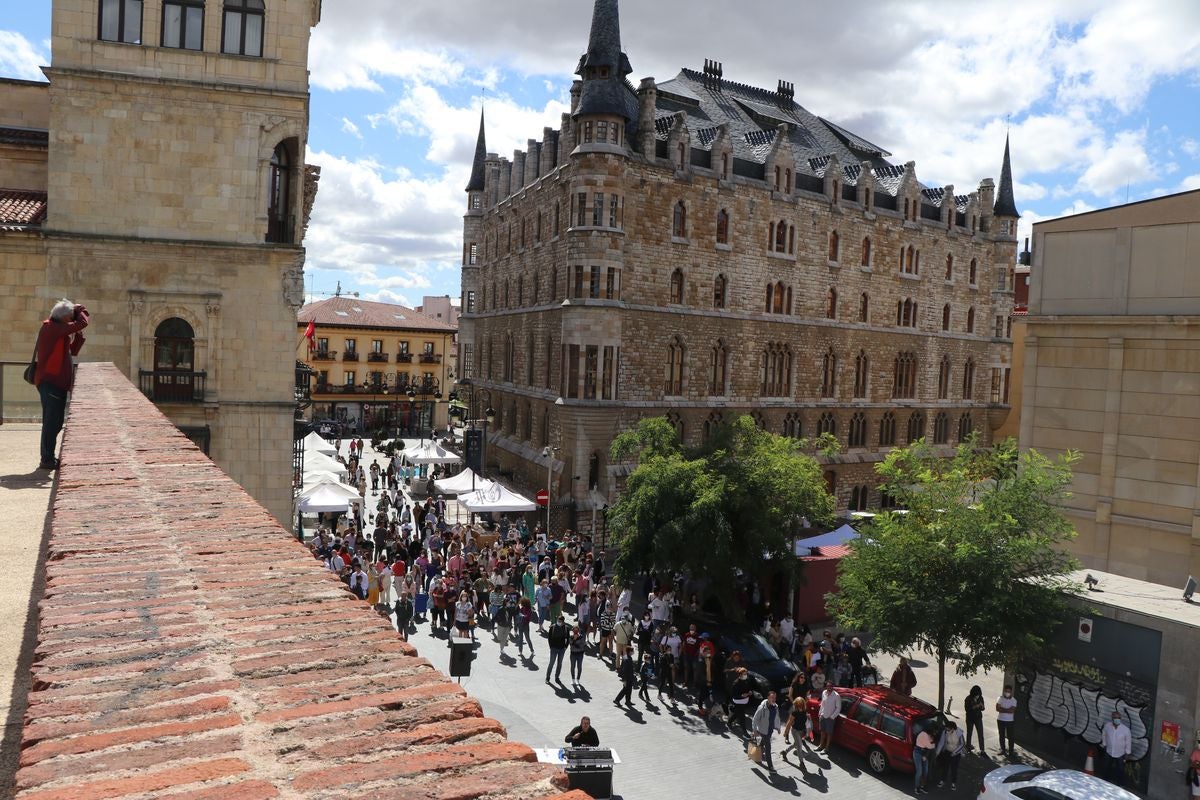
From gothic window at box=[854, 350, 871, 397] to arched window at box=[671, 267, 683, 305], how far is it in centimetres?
1159

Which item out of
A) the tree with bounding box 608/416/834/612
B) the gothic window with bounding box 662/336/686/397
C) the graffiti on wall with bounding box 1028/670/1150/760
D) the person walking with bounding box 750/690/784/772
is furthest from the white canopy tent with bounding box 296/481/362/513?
the graffiti on wall with bounding box 1028/670/1150/760

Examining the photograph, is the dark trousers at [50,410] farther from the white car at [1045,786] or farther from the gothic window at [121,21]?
the white car at [1045,786]

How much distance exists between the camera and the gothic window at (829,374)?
4256cm

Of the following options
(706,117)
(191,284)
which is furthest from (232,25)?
(706,117)

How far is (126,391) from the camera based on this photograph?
12461mm

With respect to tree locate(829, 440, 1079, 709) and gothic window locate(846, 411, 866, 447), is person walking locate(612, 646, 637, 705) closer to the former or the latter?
tree locate(829, 440, 1079, 709)

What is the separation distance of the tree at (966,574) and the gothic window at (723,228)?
2150 cm

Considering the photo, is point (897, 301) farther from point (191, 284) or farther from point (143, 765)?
point (143, 765)

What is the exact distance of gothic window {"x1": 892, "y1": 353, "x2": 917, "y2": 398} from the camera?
4588cm

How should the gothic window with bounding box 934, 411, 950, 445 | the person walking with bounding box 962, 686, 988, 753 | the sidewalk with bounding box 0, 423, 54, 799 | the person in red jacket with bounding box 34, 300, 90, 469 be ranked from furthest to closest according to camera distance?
1. the gothic window with bounding box 934, 411, 950, 445
2. the person walking with bounding box 962, 686, 988, 753
3. the person in red jacket with bounding box 34, 300, 90, 469
4. the sidewalk with bounding box 0, 423, 54, 799

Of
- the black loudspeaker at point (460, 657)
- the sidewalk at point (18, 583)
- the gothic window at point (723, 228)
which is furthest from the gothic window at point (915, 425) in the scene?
the sidewalk at point (18, 583)

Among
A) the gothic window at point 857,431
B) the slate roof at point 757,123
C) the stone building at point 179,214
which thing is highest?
the slate roof at point 757,123

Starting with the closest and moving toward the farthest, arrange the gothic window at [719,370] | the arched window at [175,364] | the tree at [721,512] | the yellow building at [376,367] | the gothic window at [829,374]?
the arched window at [175,364] < the tree at [721,512] < the gothic window at [719,370] < the gothic window at [829,374] < the yellow building at [376,367]

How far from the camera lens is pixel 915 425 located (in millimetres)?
47125
